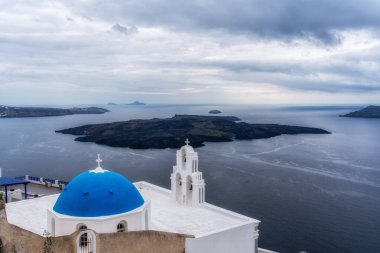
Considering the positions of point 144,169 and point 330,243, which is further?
point 144,169

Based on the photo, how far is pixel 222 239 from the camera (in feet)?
46.0

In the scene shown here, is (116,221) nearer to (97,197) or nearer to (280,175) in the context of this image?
(97,197)

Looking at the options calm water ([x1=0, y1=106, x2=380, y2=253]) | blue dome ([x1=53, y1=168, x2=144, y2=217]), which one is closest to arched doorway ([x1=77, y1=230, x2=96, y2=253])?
blue dome ([x1=53, y1=168, x2=144, y2=217])

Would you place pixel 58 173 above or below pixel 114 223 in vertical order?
below

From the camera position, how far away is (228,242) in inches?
561

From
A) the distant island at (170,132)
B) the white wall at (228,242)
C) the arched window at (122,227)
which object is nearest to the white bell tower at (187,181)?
the white wall at (228,242)

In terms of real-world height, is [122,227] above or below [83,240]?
Result: above

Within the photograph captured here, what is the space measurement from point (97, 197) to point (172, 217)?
430 centimetres

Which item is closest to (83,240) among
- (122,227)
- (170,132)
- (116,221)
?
(116,221)

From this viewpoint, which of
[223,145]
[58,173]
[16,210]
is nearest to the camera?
[16,210]

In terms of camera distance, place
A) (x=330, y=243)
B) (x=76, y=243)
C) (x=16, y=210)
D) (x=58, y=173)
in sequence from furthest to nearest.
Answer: (x=58, y=173) → (x=330, y=243) → (x=16, y=210) → (x=76, y=243)

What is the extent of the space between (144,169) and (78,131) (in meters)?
44.8

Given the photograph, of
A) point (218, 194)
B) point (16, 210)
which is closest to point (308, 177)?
point (218, 194)

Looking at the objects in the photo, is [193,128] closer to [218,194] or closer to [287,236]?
[218,194]
